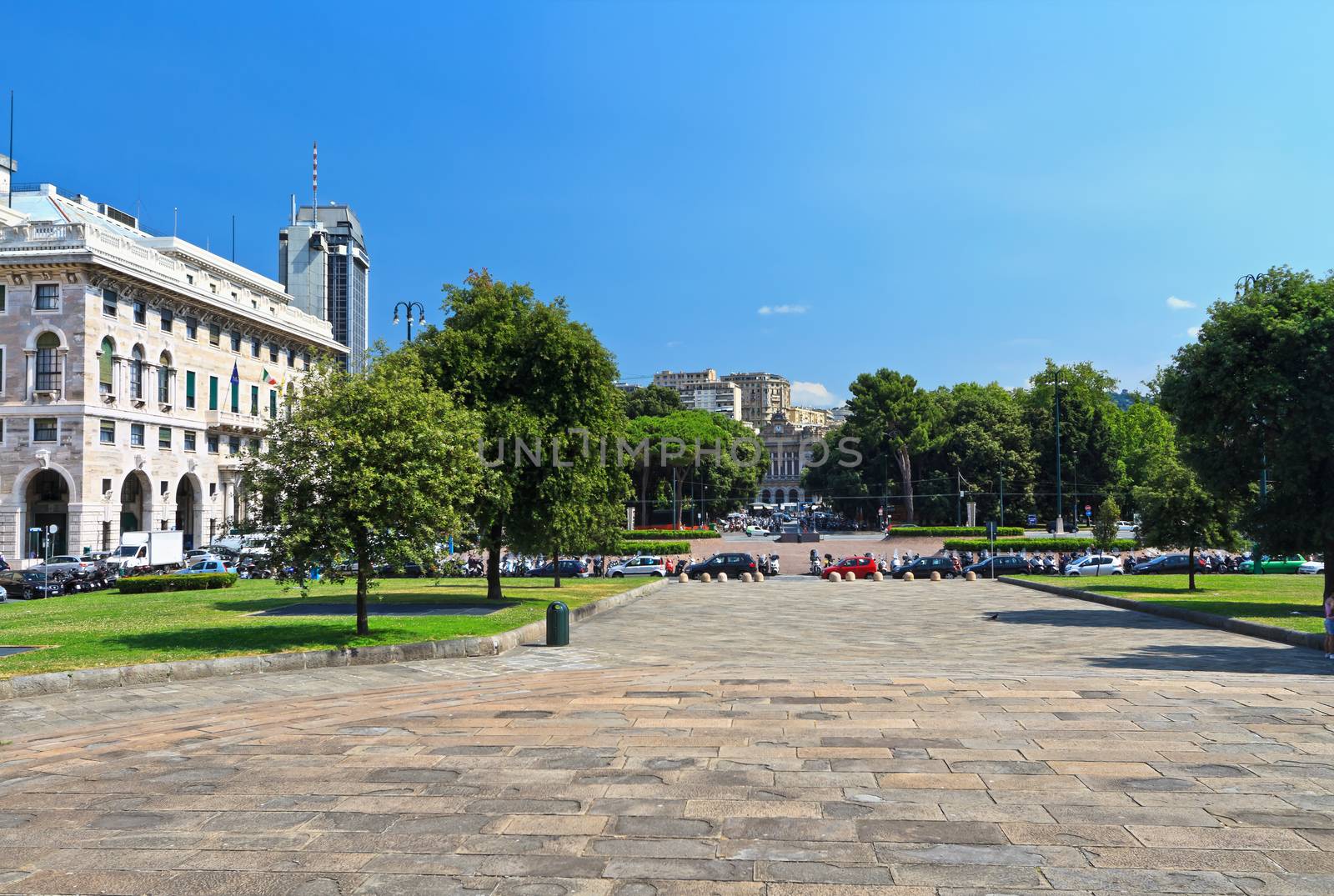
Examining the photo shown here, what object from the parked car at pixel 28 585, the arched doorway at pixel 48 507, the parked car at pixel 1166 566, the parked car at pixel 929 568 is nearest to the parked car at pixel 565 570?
the parked car at pixel 929 568

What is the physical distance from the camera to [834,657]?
1823 centimetres

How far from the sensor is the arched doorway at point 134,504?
56688 millimetres

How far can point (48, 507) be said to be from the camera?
53.3m

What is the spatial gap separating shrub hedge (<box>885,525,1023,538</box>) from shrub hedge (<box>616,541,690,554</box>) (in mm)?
→ 19145

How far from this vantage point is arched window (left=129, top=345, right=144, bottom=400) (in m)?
56.0

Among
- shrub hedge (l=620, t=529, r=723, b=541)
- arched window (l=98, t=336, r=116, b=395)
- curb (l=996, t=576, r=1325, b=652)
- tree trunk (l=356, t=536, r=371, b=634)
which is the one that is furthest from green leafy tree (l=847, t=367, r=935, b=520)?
tree trunk (l=356, t=536, r=371, b=634)

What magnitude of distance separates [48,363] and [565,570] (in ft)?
100

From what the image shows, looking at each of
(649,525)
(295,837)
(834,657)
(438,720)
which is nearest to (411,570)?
(834,657)

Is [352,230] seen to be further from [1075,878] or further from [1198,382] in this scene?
[1075,878]

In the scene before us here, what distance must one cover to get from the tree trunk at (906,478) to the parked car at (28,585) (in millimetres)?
66956

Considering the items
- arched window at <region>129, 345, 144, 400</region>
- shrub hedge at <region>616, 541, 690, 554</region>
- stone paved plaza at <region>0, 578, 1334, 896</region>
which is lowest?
shrub hedge at <region>616, 541, 690, 554</region>

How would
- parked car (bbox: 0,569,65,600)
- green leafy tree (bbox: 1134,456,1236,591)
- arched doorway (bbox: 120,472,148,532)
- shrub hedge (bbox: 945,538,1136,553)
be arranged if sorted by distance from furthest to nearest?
1. shrub hedge (bbox: 945,538,1136,553)
2. arched doorway (bbox: 120,472,148,532)
3. parked car (bbox: 0,569,65,600)
4. green leafy tree (bbox: 1134,456,1236,591)

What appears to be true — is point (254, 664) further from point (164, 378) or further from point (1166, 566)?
point (164, 378)

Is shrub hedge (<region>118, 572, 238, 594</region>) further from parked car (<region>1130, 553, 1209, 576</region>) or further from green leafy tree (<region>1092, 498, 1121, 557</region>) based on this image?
green leafy tree (<region>1092, 498, 1121, 557</region>)
